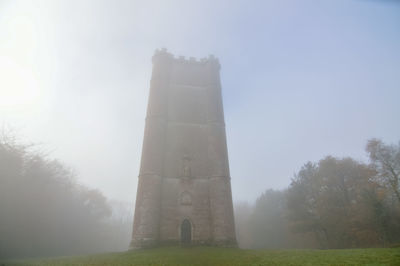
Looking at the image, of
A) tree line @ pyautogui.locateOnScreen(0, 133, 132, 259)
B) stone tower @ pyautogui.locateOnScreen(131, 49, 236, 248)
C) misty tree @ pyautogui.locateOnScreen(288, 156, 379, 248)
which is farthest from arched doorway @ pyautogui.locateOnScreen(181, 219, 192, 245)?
misty tree @ pyautogui.locateOnScreen(288, 156, 379, 248)

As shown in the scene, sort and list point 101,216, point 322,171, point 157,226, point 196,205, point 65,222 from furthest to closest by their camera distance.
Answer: point 101,216, point 322,171, point 65,222, point 196,205, point 157,226

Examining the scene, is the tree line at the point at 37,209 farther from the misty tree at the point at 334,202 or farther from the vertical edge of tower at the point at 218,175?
the misty tree at the point at 334,202

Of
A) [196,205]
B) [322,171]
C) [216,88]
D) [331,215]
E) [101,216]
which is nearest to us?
[196,205]

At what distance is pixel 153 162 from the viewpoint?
54.7ft

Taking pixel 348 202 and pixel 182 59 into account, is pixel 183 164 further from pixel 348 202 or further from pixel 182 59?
pixel 348 202

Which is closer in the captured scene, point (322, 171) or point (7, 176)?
point (7, 176)

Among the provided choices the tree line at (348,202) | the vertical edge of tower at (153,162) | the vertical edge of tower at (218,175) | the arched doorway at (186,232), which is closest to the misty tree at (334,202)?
the tree line at (348,202)

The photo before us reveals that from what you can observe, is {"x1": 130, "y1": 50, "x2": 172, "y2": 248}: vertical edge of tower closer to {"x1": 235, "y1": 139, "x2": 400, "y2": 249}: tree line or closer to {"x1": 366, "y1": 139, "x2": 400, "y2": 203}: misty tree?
{"x1": 235, "y1": 139, "x2": 400, "y2": 249}: tree line

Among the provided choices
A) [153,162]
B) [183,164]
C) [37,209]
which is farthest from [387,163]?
[37,209]

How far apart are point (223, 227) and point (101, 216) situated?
1128 inches

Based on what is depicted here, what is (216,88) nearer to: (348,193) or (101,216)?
(348,193)

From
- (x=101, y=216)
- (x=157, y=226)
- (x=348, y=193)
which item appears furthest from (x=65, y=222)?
(x=348, y=193)

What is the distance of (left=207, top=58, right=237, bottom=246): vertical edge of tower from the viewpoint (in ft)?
51.0

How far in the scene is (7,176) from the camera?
15.8m
